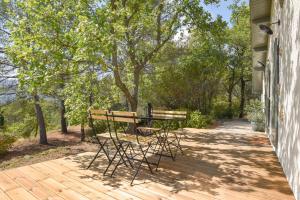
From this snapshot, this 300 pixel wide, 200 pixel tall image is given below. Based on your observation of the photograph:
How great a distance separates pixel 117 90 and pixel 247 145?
4579 mm

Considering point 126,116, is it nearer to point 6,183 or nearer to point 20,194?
point 20,194

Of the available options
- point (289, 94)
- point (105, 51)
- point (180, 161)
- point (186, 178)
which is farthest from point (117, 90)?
point (289, 94)

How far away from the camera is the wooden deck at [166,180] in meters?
3.27

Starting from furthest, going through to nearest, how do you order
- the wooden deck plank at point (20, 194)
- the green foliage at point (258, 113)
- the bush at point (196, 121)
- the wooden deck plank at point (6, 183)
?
1. the bush at point (196, 121)
2. the green foliage at point (258, 113)
3. the wooden deck plank at point (6, 183)
4. the wooden deck plank at point (20, 194)

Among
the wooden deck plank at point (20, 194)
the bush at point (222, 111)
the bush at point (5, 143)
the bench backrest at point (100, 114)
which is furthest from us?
Result: the bush at point (222, 111)

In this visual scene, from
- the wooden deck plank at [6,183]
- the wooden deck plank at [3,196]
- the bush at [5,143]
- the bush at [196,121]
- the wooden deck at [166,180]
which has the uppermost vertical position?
the bush at [196,121]

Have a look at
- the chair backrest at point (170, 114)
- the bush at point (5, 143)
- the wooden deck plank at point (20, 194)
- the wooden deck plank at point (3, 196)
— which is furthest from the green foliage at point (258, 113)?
the bush at point (5, 143)

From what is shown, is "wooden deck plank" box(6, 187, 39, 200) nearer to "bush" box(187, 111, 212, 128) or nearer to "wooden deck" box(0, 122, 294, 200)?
"wooden deck" box(0, 122, 294, 200)

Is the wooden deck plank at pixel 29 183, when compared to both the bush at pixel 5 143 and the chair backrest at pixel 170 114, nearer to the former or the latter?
the chair backrest at pixel 170 114

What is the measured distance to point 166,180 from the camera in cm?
376

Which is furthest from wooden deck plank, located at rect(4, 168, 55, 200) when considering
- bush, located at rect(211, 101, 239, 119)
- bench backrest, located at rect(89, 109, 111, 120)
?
bush, located at rect(211, 101, 239, 119)

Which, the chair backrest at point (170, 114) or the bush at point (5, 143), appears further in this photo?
the bush at point (5, 143)

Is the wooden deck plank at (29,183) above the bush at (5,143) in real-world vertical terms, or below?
above

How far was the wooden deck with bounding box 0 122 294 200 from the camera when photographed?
3271 millimetres
